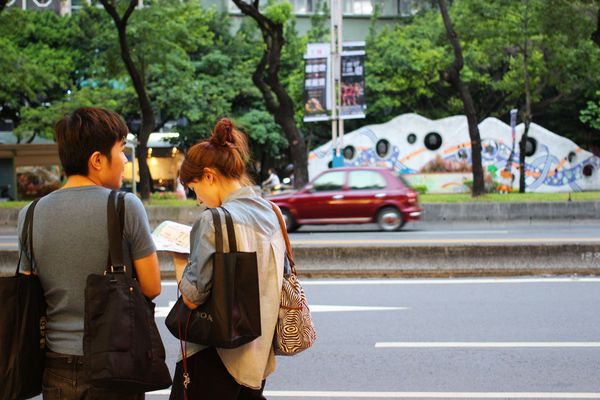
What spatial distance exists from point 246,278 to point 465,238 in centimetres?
1390

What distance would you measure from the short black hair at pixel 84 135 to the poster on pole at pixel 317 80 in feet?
76.2

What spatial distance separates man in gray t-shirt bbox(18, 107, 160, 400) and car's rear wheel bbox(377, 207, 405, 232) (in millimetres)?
17036

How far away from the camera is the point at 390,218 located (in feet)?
66.2

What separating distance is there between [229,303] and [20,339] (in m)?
0.79

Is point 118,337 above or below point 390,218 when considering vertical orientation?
above

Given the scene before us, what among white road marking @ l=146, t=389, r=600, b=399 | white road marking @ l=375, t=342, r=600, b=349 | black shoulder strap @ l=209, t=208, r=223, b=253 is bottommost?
white road marking @ l=375, t=342, r=600, b=349

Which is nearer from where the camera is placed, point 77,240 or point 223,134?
point 77,240

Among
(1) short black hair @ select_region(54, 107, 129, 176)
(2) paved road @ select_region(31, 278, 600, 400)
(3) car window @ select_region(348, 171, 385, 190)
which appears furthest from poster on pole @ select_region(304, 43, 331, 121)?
(1) short black hair @ select_region(54, 107, 129, 176)

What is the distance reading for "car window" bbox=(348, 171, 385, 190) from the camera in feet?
66.4

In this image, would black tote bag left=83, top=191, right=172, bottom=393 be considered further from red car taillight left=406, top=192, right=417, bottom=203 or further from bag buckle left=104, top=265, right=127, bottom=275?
red car taillight left=406, top=192, right=417, bottom=203

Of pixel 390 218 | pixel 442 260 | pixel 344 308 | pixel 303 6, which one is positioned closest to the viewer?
pixel 344 308

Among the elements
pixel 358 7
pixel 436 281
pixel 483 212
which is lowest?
pixel 483 212

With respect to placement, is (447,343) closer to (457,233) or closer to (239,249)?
(239,249)

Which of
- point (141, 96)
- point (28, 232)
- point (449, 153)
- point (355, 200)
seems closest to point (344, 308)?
point (28, 232)
